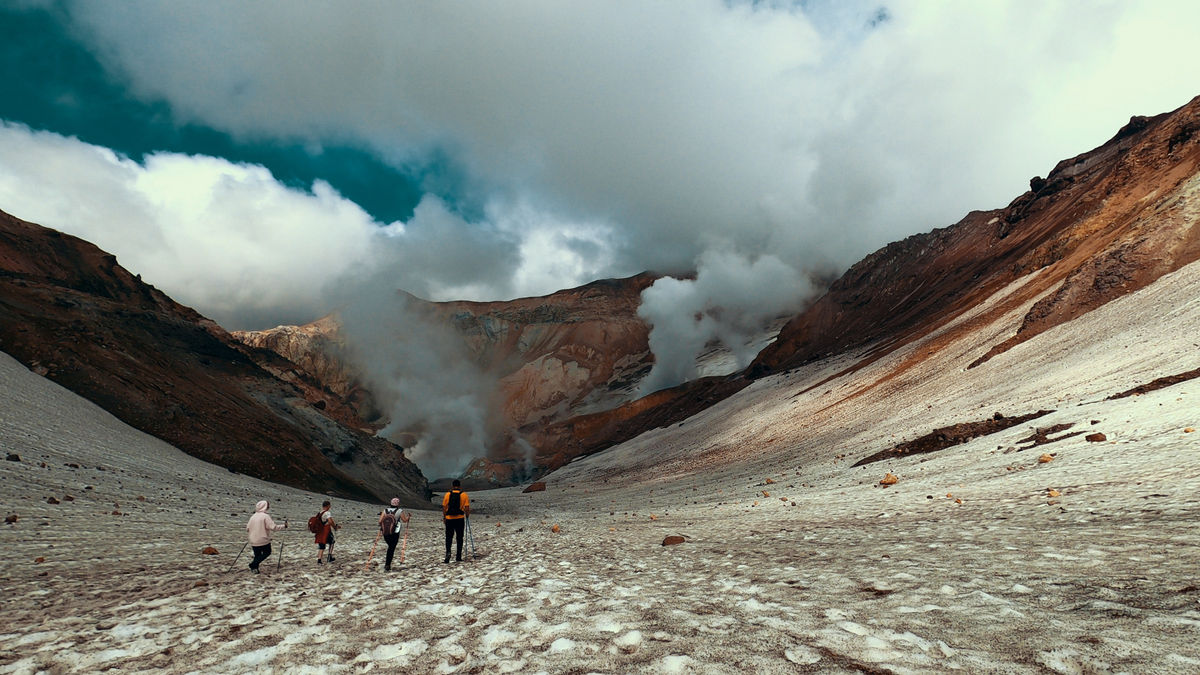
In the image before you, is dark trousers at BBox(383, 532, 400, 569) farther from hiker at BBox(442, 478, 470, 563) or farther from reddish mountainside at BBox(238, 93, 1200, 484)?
reddish mountainside at BBox(238, 93, 1200, 484)

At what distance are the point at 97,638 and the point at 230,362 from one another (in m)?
65.4

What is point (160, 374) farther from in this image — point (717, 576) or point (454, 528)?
point (717, 576)

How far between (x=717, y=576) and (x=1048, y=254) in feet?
235

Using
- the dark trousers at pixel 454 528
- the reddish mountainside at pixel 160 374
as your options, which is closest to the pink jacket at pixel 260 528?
the dark trousers at pixel 454 528

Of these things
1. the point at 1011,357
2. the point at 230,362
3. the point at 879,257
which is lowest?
the point at 1011,357

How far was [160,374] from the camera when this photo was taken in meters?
40.8

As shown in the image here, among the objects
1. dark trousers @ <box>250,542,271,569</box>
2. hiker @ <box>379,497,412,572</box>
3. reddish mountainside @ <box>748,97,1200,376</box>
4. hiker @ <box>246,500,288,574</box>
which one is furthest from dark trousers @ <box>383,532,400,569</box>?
reddish mountainside @ <box>748,97,1200,376</box>

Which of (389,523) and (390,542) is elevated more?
(389,523)

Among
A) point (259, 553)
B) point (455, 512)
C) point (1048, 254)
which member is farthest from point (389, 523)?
point (1048, 254)

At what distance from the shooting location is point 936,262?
114m

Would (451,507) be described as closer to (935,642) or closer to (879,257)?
(935,642)

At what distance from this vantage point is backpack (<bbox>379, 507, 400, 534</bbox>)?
1217 centimetres

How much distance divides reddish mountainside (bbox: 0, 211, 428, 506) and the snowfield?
1286 cm

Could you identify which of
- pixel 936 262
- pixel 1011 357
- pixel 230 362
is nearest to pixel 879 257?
pixel 936 262
